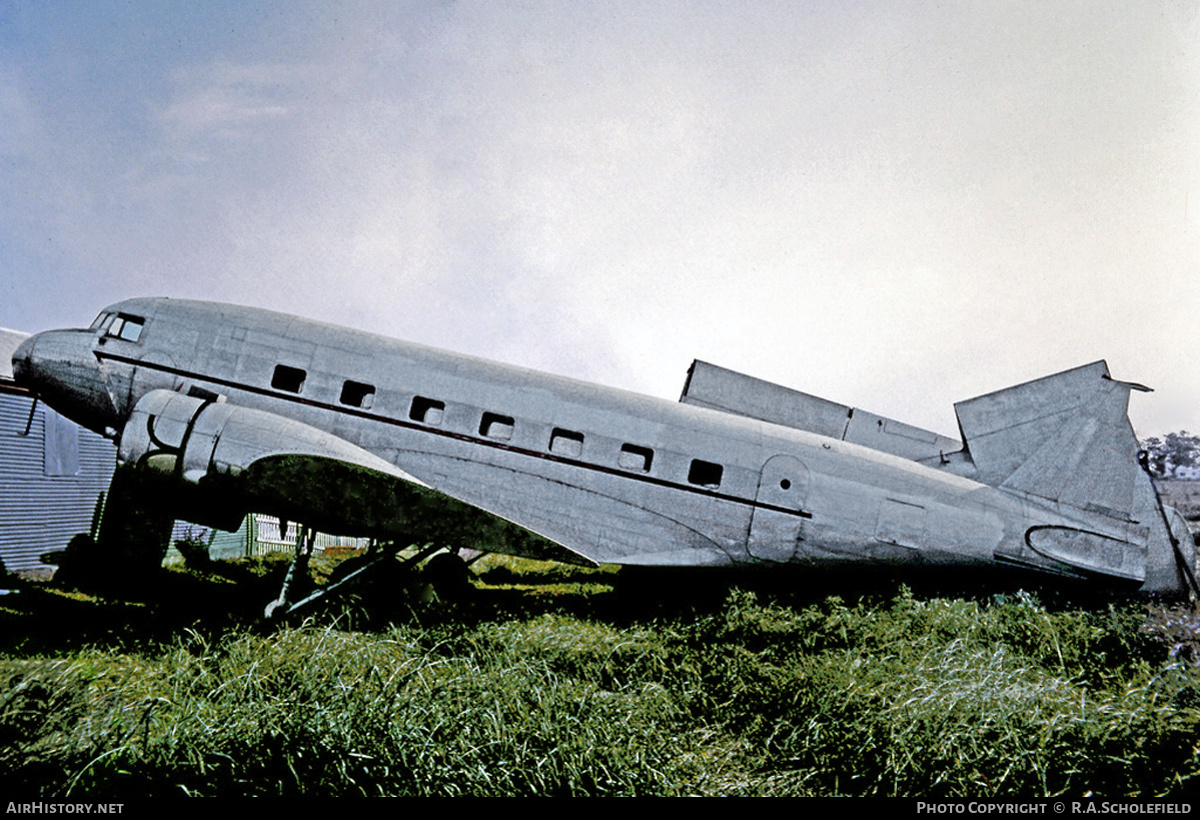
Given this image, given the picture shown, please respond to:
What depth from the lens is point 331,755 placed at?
368cm

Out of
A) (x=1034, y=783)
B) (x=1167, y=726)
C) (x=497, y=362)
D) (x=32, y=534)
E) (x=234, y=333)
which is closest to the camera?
(x=1034, y=783)

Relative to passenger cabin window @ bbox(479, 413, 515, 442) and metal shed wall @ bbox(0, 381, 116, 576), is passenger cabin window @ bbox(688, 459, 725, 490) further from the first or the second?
metal shed wall @ bbox(0, 381, 116, 576)

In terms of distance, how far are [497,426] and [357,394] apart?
2.25 metres

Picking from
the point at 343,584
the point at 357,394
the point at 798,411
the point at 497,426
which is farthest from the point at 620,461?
the point at 343,584

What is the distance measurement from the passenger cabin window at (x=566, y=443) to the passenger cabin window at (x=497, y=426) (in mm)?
695

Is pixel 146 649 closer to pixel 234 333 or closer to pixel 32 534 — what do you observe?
pixel 234 333

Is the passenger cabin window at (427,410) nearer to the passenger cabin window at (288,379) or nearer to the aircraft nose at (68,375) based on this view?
the passenger cabin window at (288,379)

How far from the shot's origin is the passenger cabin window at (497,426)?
9.16 metres

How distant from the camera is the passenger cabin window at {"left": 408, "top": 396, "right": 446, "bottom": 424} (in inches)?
359

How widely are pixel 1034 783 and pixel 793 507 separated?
5464mm

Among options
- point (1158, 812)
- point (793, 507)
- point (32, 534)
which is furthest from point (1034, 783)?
point (32, 534)

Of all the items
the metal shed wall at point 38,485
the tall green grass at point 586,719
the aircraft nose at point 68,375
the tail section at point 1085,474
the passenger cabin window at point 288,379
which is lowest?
the metal shed wall at point 38,485

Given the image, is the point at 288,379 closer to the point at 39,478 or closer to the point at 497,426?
the point at 497,426

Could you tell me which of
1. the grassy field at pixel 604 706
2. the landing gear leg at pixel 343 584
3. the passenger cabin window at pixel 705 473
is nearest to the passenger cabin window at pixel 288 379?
the landing gear leg at pixel 343 584
